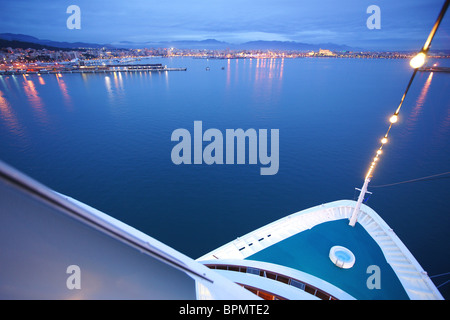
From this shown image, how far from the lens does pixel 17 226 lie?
156 cm

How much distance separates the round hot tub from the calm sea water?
25.7 ft

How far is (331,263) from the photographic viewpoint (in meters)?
8.48

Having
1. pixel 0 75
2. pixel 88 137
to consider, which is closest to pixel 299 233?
pixel 88 137

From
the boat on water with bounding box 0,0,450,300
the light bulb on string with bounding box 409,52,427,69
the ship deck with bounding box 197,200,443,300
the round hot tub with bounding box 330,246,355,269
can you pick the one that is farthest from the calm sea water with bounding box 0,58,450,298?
the light bulb on string with bounding box 409,52,427,69

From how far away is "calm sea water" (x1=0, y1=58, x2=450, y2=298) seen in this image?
54.0ft

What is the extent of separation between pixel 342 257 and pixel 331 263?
55 cm

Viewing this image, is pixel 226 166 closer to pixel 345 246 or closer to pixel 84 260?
pixel 345 246

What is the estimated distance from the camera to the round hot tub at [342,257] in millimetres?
8180

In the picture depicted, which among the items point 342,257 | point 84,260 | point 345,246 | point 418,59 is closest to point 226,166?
point 345,246

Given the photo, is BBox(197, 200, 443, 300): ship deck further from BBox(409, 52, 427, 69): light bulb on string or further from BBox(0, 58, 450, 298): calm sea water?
BBox(409, 52, 427, 69): light bulb on string

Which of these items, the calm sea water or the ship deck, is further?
the calm sea water
